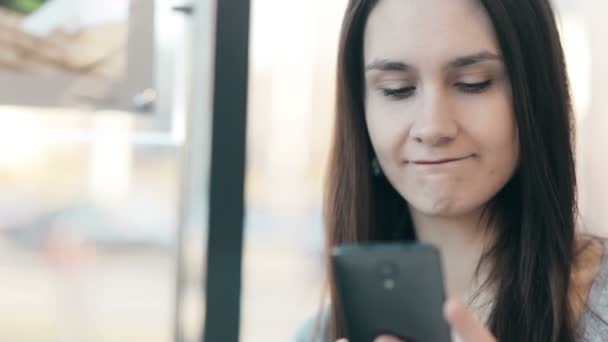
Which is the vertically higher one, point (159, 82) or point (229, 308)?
point (159, 82)

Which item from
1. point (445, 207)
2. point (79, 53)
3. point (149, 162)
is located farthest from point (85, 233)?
point (445, 207)

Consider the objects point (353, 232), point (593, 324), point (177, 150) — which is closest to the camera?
point (593, 324)

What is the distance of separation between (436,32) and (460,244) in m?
0.22

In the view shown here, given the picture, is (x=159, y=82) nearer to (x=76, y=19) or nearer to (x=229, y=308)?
(x=76, y=19)

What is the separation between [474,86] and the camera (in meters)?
0.73

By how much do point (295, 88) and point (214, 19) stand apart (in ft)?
0.68

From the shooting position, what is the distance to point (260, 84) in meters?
1.51

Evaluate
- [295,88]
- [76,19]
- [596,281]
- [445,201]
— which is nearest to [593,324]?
[596,281]

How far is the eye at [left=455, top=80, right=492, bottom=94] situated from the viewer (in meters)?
0.73

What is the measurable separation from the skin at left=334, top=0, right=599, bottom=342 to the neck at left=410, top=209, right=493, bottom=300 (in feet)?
0.10

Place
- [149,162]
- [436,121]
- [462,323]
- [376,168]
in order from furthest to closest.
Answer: [149,162] → [376,168] → [436,121] → [462,323]

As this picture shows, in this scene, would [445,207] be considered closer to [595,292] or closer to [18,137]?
[595,292]

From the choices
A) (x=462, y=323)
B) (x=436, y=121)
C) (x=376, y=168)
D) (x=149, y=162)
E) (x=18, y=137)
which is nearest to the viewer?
(x=462, y=323)

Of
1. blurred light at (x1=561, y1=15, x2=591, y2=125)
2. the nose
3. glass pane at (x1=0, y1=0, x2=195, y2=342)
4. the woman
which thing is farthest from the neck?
glass pane at (x1=0, y1=0, x2=195, y2=342)
